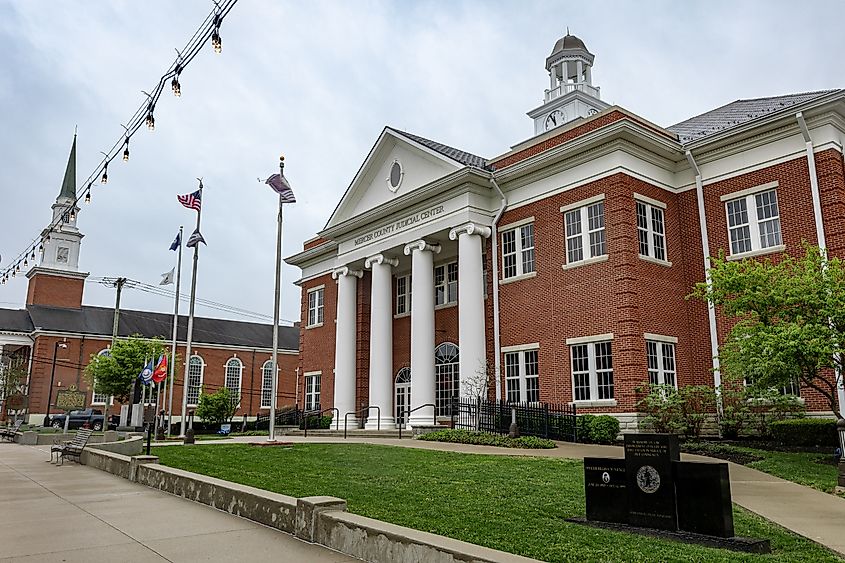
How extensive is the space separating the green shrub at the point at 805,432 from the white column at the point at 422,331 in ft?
38.1

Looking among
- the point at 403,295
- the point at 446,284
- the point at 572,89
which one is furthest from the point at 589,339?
the point at 572,89

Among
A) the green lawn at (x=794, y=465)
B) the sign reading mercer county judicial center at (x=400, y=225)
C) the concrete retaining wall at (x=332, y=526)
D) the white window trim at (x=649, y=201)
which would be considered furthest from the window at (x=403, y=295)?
the concrete retaining wall at (x=332, y=526)

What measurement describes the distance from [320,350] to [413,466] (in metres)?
23.1

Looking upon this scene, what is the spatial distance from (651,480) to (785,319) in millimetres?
9150

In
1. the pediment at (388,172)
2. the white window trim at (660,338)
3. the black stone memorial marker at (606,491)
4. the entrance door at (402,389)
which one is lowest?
the black stone memorial marker at (606,491)

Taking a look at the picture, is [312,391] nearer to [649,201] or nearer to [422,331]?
[422,331]

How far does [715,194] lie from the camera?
21891 millimetres

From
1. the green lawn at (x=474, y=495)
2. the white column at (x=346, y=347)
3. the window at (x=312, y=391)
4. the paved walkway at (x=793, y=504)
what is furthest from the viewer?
the window at (x=312, y=391)

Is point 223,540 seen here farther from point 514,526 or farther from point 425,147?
point 425,147

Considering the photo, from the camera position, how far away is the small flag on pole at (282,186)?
76.4ft

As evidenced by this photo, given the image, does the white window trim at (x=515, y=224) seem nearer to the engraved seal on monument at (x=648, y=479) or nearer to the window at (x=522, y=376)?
the window at (x=522, y=376)

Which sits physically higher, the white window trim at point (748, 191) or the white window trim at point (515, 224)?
the white window trim at point (515, 224)

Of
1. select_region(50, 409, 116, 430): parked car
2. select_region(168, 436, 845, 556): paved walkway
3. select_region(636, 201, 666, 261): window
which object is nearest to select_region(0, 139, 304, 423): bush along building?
select_region(50, 409, 116, 430): parked car

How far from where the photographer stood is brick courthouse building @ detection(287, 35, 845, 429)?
66.6 ft
